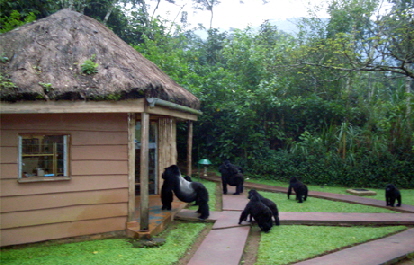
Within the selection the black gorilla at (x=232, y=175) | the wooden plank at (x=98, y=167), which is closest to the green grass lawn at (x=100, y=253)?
the wooden plank at (x=98, y=167)

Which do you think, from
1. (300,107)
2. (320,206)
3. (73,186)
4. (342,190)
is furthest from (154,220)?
(300,107)

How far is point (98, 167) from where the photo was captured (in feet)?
22.3

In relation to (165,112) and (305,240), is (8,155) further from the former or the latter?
(305,240)

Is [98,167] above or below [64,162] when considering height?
below

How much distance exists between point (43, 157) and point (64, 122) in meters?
0.73

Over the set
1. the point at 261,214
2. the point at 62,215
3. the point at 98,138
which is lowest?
the point at 261,214

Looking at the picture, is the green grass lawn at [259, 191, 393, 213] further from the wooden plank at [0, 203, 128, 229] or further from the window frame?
the window frame

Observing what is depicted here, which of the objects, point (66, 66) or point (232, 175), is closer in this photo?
point (66, 66)

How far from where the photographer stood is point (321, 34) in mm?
17828

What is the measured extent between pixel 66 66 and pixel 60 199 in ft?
7.97

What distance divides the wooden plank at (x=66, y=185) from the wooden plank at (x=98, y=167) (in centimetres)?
8

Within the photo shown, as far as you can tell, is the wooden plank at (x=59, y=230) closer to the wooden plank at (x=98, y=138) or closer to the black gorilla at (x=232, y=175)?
the wooden plank at (x=98, y=138)

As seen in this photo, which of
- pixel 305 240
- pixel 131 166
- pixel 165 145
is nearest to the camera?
pixel 305 240

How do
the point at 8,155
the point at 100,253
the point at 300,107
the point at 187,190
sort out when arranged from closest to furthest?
1. the point at 100,253
2. the point at 8,155
3. the point at 187,190
4. the point at 300,107
